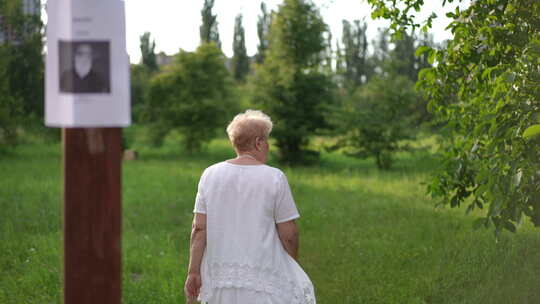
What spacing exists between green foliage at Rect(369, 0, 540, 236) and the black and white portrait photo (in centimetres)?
304

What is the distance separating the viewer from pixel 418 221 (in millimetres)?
10281

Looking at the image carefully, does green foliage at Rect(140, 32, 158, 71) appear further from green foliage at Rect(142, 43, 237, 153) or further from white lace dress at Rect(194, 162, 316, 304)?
white lace dress at Rect(194, 162, 316, 304)

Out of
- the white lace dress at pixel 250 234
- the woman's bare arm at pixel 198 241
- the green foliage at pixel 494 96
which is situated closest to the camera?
the white lace dress at pixel 250 234

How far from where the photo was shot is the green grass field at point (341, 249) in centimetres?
646

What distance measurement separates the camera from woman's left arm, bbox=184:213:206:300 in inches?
142

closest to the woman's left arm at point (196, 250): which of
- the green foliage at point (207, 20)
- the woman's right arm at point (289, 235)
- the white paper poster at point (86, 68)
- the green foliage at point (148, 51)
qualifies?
the woman's right arm at point (289, 235)

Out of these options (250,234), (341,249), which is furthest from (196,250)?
(341,249)

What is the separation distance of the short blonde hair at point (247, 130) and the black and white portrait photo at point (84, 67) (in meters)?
1.59

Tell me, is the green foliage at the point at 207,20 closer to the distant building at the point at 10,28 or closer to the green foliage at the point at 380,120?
the distant building at the point at 10,28

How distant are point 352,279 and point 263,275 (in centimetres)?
368

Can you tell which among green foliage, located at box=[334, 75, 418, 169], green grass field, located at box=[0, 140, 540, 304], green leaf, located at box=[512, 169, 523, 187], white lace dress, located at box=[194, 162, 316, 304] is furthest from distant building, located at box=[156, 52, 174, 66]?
white lace dress, located at box=[194, 162, 316, 304]

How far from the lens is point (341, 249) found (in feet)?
27.8

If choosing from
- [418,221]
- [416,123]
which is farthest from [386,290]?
[416,123]

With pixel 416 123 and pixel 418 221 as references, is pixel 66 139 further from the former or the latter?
pixel 416 123
